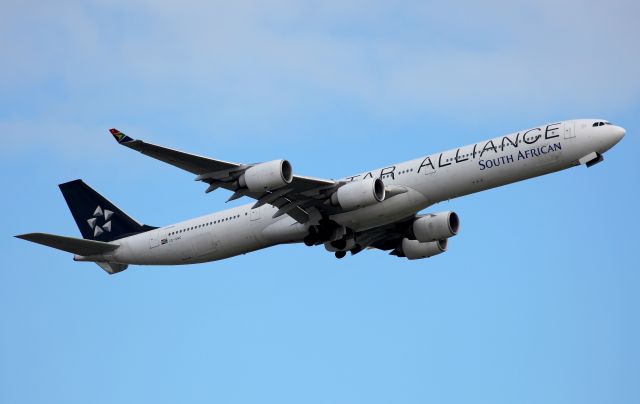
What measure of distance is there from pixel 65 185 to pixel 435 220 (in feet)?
67.4

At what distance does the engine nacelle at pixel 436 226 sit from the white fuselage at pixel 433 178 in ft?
13.2

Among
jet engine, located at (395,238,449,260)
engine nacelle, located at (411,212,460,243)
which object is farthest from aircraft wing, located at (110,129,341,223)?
jet engine, located at (395,238,449,260)

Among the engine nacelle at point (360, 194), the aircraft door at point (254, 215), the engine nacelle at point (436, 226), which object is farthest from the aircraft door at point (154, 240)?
the engine nacelle at point (436, 226)

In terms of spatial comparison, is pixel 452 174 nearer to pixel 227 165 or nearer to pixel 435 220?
pixel 435 220

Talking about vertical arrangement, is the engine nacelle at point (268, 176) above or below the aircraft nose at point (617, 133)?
below

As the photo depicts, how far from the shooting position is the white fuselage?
4741cm

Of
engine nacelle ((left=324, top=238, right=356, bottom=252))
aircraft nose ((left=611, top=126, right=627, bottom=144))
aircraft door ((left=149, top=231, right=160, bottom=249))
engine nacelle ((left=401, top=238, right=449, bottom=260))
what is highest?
aircraft nose ((left=611, top=126, right=627, bottom=144))

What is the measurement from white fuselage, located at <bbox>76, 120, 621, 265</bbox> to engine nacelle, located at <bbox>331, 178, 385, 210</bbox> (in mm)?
993

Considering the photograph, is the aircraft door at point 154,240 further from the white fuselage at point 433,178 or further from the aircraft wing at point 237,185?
the aircraft wing at point 237,185

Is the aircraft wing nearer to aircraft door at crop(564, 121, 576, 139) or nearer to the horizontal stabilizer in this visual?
the horizontal stabilizer

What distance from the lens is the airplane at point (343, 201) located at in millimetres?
47031

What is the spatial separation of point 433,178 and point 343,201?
165 inches

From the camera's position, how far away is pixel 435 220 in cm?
5397

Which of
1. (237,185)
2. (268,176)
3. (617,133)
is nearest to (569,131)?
(617,133)
